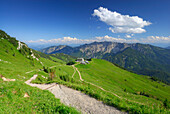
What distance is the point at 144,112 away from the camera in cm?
944

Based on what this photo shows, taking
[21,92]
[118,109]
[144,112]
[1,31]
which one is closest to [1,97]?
[21,92]

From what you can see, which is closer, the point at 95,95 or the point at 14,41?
the point at 95,95

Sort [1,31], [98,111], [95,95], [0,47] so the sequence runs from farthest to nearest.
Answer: [1,31] → [0,47] → [95,95] → [98,111]

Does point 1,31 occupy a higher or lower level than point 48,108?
higher

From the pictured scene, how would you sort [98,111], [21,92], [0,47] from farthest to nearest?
[0,47], [21,92], [98,111]

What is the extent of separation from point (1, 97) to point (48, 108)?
5.47m

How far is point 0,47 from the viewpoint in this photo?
3157 inches

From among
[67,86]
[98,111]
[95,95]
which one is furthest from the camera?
[67,86]

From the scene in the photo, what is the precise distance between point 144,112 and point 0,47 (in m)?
112

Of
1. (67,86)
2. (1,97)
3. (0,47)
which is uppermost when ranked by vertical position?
(0,47)

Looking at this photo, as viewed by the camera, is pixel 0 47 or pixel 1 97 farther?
pixel 0 47

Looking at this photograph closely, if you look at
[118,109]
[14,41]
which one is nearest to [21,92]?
[118,109]

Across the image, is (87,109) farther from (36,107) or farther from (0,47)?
(0,47)

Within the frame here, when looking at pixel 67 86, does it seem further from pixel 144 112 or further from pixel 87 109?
pixel 144 112
